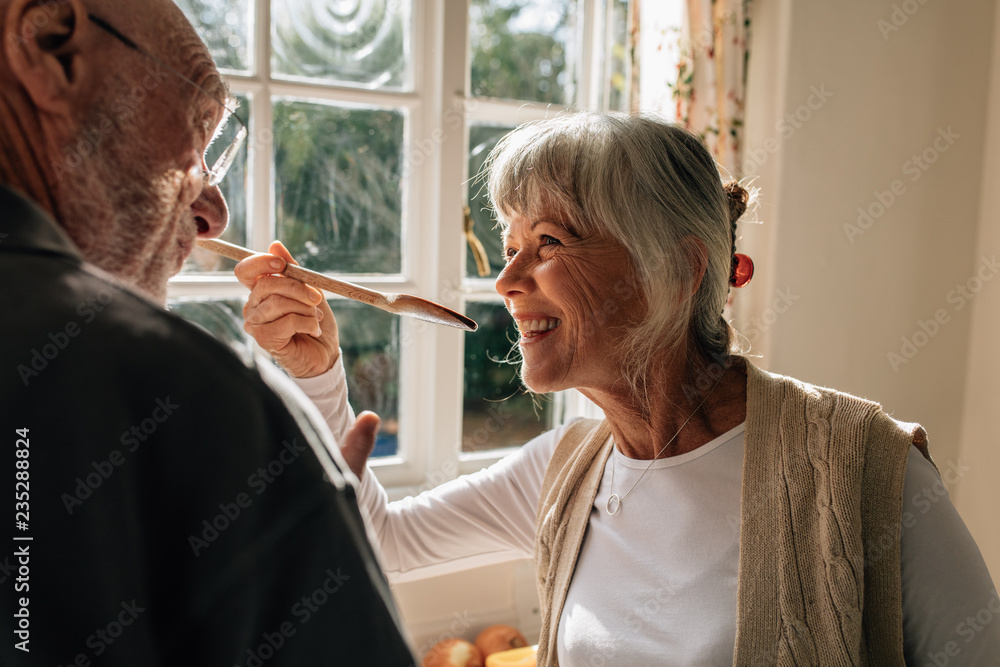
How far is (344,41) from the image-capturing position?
1991mm

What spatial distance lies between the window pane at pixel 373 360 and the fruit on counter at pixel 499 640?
0.60 m

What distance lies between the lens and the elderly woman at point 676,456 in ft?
3.22

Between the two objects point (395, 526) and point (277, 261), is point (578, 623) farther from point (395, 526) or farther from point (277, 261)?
point (277, 261)

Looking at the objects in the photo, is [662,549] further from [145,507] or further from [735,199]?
[145,507]

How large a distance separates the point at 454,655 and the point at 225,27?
1740mm

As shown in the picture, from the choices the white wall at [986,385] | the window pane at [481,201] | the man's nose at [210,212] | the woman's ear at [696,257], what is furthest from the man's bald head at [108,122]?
the white wall at [986,385]

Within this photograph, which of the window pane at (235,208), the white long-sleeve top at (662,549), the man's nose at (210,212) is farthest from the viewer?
the window pane at (235,208)

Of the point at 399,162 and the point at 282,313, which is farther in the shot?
the point at 399,162

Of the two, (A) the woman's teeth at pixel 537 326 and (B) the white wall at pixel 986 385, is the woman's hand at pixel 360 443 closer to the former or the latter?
(A) the woman's teeth at pixel 537 326

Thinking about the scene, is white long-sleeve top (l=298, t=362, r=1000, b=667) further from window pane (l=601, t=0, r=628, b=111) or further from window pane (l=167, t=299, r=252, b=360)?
window pane (l=601, t=0, r=628, b=111)

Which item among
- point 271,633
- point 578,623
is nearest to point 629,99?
point 578,623

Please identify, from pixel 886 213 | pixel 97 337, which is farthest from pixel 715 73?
pixel 97 337

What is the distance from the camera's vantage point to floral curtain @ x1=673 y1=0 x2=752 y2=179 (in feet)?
6.57

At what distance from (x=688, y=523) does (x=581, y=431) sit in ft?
1.12
